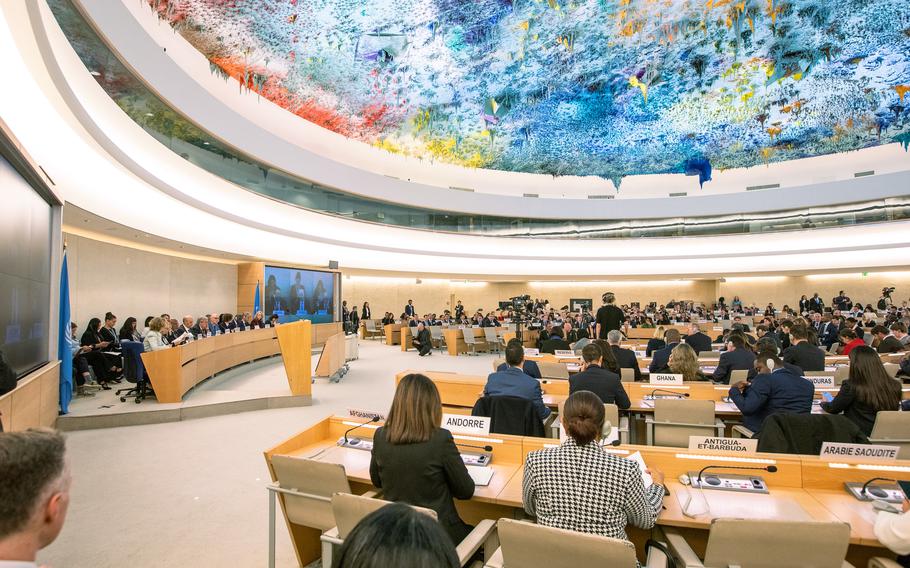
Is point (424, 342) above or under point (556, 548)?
under

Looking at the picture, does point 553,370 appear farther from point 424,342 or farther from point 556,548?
point 424,342

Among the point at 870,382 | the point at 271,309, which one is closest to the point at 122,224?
the point at 271,309

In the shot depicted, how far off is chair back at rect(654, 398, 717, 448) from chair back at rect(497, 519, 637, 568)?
115 inches

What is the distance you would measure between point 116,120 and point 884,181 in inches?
925

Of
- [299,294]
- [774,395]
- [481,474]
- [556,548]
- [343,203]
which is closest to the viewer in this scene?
[556,548]

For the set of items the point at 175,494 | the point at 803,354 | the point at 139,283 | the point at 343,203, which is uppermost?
the point at 343,203

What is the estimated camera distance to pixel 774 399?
4.09m

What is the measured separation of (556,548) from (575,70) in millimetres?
14246

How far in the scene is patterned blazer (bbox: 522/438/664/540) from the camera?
2.11 meters

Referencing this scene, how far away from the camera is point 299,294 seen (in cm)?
1627

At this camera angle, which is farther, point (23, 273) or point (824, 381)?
point (824, 381)

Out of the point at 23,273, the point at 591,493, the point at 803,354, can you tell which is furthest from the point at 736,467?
the point at 23,273

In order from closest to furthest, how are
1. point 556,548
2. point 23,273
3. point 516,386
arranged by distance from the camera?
point 556,548
point 516,386
point 23,273

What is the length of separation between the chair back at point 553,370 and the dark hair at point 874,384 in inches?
129
